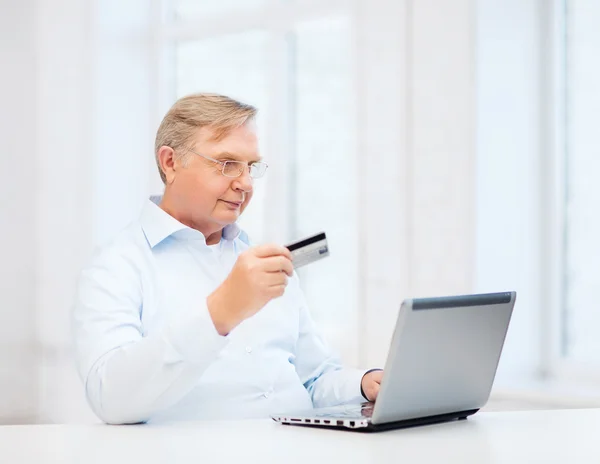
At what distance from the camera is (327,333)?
142 inches

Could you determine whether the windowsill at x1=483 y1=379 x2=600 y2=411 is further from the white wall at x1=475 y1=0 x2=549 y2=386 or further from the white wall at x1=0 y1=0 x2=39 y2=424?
the white wall at x1=0 y1=0 x2=39 y2=424

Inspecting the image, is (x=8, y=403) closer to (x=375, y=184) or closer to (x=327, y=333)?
(x=327, y=333)

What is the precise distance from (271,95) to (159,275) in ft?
6.68

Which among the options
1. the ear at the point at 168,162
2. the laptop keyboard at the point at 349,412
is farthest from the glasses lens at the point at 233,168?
the laptop keyboard at the point at 349,412

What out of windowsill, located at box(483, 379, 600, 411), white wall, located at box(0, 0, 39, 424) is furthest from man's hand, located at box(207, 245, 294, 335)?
white wall, located at box(0, 0, 39, 424)

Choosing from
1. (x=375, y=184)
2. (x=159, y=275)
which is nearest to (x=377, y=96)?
(x=375, y=184)

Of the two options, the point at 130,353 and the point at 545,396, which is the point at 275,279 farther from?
A: the point at 545,396

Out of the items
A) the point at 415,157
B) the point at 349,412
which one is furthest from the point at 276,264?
the point at 415,157

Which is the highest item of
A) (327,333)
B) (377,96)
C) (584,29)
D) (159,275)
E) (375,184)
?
(584,29)

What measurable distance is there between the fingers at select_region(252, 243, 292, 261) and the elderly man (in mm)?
163

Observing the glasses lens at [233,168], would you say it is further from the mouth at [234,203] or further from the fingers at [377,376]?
the fingers at [377,376]

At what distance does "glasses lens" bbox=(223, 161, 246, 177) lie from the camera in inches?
80.0

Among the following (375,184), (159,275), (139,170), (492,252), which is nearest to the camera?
(159,275)

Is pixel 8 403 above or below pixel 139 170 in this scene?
below
